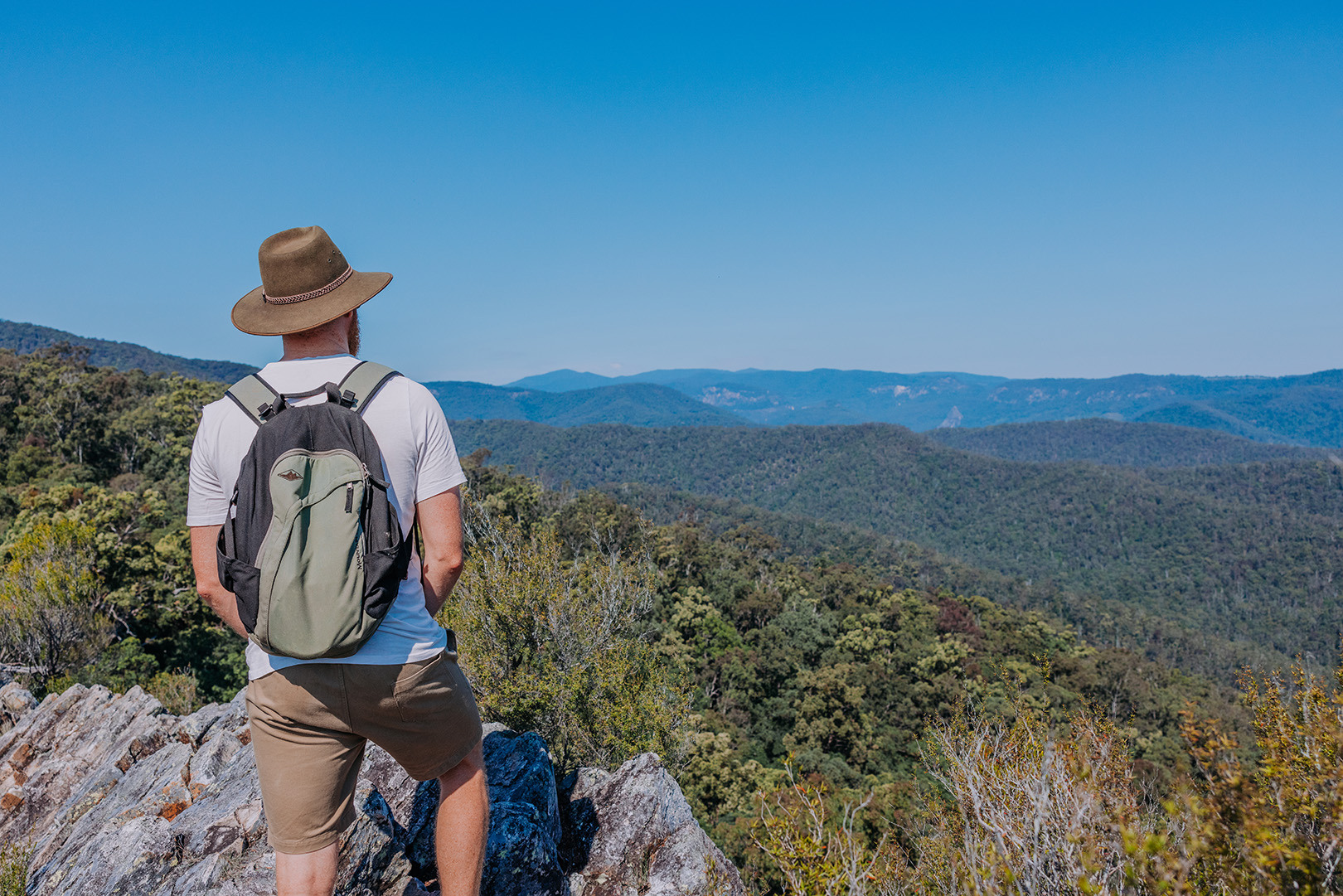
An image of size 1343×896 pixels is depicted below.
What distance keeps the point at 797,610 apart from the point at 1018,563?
148 m

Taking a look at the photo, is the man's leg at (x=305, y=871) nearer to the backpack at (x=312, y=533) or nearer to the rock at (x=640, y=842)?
the backpack at (x=312, y=533)

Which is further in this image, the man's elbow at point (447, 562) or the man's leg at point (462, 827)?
the man's leg at point (462, 827)

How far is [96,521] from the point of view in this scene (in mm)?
19203

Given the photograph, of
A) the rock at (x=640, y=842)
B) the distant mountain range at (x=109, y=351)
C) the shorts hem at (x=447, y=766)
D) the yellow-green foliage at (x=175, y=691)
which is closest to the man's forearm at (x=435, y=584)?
the shorts hem at (x=447, y=766)

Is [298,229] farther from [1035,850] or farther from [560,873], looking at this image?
[560,873]

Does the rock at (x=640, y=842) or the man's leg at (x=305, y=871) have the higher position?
the man's leg at (x=305, y=871)

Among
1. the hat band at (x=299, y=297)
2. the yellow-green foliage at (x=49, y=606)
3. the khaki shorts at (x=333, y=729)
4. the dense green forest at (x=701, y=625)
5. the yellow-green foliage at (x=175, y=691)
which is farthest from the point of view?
the dense green forest at (x=701, y=625)

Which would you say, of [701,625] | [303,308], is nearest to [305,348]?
[303,308]

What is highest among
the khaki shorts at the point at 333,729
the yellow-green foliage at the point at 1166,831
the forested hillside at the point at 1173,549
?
the khaki shorts at the point at 333,729

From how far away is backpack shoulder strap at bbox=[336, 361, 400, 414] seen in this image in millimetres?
1926

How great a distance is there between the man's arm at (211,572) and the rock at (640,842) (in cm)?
423

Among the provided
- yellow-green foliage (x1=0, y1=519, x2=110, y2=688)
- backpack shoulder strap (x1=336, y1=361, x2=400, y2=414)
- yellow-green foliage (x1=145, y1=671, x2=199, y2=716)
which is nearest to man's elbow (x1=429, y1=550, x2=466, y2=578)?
backpack shoulder strap (x1=336, y1=361, x2=400, y2=414)

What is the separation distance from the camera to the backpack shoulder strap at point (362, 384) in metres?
1.93

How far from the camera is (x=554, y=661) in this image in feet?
42.6
